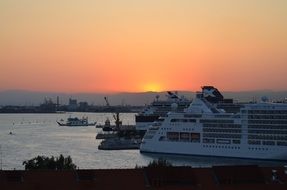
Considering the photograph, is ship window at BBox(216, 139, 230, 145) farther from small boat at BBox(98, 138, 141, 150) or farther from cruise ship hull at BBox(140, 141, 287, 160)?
small boat at BBox(98, 138, 141, 150)

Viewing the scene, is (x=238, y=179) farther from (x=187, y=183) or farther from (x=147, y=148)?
(x=147, y=148)

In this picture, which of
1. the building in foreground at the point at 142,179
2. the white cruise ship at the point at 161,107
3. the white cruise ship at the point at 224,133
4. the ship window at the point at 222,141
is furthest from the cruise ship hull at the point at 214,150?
the building in foreground at the point at 142,179

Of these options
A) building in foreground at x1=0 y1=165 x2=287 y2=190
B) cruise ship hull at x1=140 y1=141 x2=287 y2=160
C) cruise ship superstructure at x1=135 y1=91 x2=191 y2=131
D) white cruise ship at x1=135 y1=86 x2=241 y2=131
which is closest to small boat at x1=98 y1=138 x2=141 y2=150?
cruise ship hull at x1=140 y1=141 x2=287 y2=160

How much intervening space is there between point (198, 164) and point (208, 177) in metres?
29.2

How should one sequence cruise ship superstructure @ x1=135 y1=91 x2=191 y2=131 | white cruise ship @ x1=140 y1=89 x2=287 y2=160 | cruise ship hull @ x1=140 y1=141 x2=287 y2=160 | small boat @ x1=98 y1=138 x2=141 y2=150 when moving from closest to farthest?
cruise ship hull @ x1=140 y1=141 x2=287 y2=160 → white cruise ship @ x1=140 y1=89 x2=287 y2=160 → small boat @ x1=98 y1=138 x2=141 y2=150 → cruise ship superstructure @ x1=135 y1=91 x2=191 y2=131

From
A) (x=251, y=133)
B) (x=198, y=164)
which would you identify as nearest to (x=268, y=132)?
(x=251, y=133)

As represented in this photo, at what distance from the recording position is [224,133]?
1900 inches

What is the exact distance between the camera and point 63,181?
1376 centimetres

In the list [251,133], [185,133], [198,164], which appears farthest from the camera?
[185,133]

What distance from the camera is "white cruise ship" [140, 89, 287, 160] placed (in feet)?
149

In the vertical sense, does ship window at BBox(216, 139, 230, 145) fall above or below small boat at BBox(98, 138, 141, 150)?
above

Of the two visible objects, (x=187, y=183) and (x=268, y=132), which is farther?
(x=268, y=132)

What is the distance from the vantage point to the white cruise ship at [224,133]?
45.4 meters

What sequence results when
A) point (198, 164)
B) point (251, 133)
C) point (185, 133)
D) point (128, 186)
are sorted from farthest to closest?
point (185, 133) < point (251, 133) < point (198, 164) < point (128, 186)
